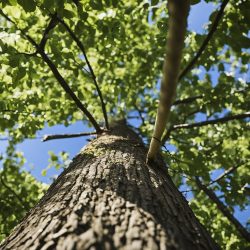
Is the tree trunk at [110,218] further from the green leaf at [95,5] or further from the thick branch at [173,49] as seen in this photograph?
the green leaf at [95,5]

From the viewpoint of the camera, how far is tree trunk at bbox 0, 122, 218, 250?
131cm

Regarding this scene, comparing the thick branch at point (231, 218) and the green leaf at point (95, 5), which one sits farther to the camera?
the thick branch at point (231, 218)

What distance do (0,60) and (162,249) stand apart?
9.52 feet

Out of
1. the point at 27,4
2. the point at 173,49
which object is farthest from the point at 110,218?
the point at 27,4

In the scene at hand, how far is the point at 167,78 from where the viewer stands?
4.07 ft

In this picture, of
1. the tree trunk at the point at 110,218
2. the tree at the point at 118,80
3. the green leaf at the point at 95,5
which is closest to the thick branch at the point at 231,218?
the tree at the point at 118,80

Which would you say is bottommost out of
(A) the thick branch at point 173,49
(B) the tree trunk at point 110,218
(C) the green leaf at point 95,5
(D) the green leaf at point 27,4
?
(B) the tree trunk at point 110,218

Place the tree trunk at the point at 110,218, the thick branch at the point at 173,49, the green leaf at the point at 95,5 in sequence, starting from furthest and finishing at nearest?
the green leaf at the point at 95,5, the tree trunk at the point at 110,218, the thick branch at the point at 173,49

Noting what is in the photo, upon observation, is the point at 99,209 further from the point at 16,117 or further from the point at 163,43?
the point at 16,117

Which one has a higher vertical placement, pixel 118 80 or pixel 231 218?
pixel 118 80

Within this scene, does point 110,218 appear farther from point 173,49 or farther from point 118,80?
point 118,80

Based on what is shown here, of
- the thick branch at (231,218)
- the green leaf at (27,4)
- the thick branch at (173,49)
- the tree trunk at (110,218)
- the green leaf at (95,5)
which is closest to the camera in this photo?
the thick branch at (173,49)

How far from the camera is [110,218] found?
1499 mm

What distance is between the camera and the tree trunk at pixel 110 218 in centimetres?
131
